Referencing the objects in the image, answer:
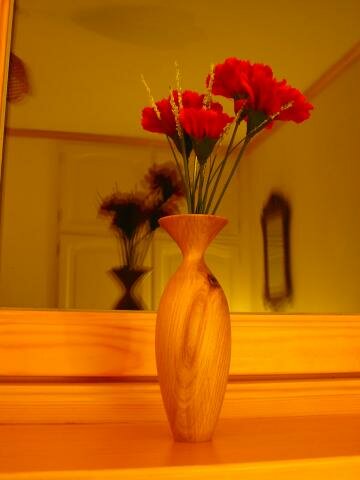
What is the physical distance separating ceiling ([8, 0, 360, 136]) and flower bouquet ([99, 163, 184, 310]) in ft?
0.34

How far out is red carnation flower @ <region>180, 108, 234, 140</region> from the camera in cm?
65

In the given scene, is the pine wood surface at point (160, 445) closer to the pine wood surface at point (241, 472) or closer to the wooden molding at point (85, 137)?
the pine wood surface at point (241, 472)

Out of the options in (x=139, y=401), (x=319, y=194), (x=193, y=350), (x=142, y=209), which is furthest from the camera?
(x=319, y=194)

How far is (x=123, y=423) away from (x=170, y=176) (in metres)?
0.43

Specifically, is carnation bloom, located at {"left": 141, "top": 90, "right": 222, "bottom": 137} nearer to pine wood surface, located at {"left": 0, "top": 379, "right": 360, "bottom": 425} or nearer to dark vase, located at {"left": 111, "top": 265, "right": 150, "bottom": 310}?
dark vase, located at {"left": 111, "top": 265, "right": 150, "bottom": 310}

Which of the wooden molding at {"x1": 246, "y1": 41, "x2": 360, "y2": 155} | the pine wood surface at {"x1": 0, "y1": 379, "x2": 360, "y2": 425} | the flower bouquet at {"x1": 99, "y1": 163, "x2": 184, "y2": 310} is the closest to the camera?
the pine wood surface at {"x1": 0, "y1": 379, "x2": 360, "y2": 425}

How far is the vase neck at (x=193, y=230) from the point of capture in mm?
675

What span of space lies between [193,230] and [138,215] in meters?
0.28

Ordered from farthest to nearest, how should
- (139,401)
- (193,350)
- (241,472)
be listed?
(139,401), (193,350), (241,472)

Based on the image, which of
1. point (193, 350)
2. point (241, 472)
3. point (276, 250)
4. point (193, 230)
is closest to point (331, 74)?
→ point (276, 250)

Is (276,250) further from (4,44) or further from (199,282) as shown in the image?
(4,44)

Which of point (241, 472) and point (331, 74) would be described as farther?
point (331, 74)

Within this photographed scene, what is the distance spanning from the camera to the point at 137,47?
3.32ft

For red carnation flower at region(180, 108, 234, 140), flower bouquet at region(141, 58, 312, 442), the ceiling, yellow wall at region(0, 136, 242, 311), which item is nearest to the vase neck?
flower bouquet at region(141, 58, 312, 442)
